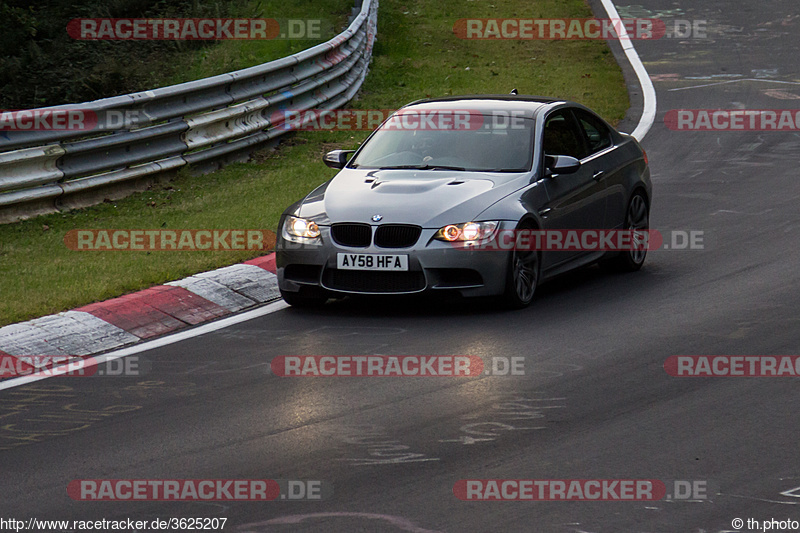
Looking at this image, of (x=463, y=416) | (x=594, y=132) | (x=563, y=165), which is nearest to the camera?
(x=463, y=416)

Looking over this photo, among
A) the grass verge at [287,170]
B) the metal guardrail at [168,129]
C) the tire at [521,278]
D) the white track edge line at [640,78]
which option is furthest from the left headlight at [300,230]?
the white track edge line at [640,78]

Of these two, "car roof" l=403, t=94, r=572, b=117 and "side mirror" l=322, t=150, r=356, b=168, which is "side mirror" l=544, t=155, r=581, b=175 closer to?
"car roof" l=403, t=94, r=572, b=117

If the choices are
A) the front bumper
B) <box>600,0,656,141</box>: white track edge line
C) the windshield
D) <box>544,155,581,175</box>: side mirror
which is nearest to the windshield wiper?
the windshield

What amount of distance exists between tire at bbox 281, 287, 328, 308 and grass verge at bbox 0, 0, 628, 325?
1028mm

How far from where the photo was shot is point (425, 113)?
10.4 m

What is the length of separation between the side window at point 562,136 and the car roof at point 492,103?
0.53 ft

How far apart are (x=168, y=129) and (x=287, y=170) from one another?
67.6 inches

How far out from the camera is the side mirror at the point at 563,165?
31.1 ft

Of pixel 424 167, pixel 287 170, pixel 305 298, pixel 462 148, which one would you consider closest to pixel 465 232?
pixel 424 167

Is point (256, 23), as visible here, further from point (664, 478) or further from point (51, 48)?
point (664, 478)

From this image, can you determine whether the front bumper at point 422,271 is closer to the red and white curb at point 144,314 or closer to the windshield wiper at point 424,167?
the red and white curb at point 144,314

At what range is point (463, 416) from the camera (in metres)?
6.59

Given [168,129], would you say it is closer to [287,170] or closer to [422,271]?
[287,170]

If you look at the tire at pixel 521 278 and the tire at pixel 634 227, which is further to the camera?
the tire at pixel 634 227
